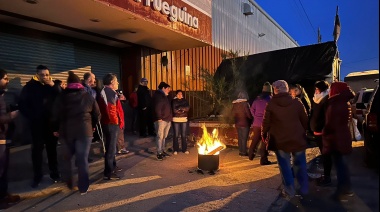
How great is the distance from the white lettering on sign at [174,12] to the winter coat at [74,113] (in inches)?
140

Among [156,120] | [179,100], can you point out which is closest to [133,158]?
[156,120]

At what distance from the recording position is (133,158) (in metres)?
7.34

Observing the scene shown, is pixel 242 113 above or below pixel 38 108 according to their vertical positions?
below

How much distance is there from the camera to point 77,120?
15.3 feet

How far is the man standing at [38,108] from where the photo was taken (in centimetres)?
502

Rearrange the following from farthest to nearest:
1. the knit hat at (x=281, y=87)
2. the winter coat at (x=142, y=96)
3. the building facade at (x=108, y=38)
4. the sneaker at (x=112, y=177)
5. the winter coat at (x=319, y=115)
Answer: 1. the winter coat at (x=142, y=96)
2. the building facade at (x=108, y=38)
3. the sneaker at (x=112, y=177)
4. the winter coat at (x=319, y=115)
5. the knit hat at (x=281, y=87)

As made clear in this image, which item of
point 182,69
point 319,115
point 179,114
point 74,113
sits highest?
point 182,69

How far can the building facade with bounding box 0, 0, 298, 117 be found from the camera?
6.59m

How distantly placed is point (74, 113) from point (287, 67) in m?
8.58

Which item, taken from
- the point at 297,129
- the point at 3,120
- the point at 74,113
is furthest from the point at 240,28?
the point at 3,120

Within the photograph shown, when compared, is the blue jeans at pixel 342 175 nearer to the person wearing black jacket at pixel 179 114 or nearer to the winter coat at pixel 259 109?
the winter coat at pixel 259 109

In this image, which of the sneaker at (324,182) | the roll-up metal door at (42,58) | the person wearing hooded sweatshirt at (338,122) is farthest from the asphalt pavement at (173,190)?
the roll-up metal door at (42,58)

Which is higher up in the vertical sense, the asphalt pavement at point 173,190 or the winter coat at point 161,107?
the winter coat at point 161,107

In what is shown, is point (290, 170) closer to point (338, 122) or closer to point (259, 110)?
point (338, 122)
